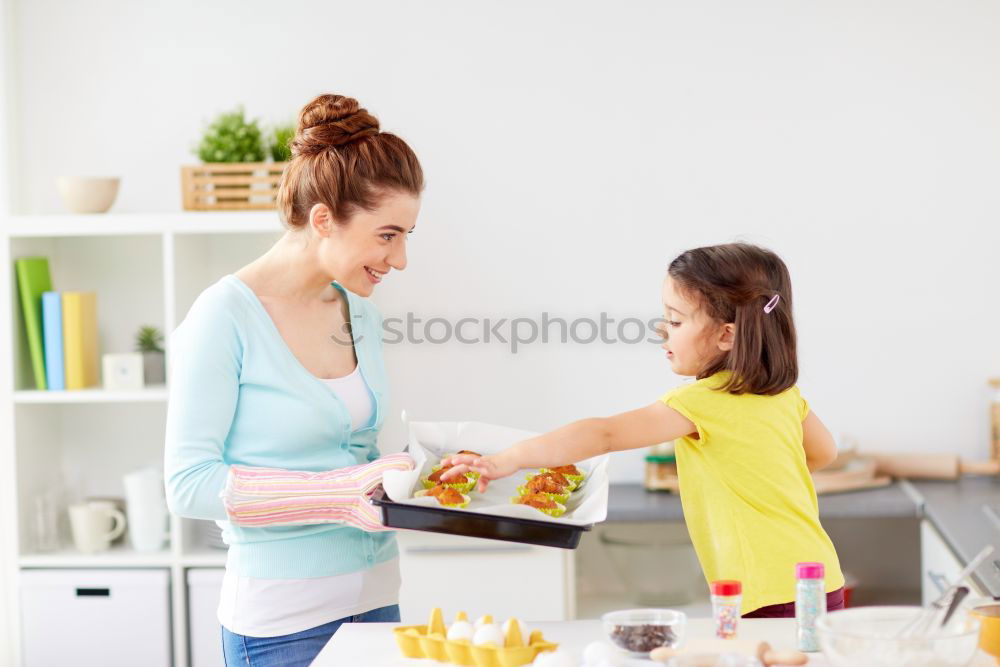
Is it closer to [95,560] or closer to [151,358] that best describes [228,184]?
[151,358]

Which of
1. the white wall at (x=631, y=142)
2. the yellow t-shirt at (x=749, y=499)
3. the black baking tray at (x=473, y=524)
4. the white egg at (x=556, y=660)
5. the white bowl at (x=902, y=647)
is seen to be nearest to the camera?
the white bowl at (x=902, y=647)

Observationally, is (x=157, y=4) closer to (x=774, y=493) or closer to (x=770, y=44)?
(x=770, y=44)

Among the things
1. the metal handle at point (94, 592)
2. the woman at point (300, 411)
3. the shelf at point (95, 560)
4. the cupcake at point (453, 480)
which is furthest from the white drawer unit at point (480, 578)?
the woman at point (300, 411)

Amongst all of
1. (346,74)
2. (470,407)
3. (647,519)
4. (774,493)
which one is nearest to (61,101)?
(346,74)

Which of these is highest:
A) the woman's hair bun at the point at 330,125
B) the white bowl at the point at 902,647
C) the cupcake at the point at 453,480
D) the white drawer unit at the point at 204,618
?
the woman's hair bun at the point at 330,125

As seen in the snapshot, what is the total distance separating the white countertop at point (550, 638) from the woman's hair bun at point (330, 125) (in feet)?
2.42

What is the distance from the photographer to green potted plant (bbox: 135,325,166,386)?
3016 mm

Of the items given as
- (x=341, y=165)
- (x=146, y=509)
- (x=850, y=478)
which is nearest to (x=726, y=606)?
(x=341, y=165)

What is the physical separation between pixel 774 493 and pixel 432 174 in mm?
1740

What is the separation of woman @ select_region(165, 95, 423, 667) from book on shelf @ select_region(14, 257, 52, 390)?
54.2 inches

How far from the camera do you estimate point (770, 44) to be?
3133 mm

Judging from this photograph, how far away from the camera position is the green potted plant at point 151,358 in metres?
3.02

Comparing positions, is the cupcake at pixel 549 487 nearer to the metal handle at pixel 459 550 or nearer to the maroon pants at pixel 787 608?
the maroon pants at pixel 787 608

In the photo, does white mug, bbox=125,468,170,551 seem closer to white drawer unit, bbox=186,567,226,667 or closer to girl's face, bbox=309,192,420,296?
white drawer unit, bbox=186,567,226,667
